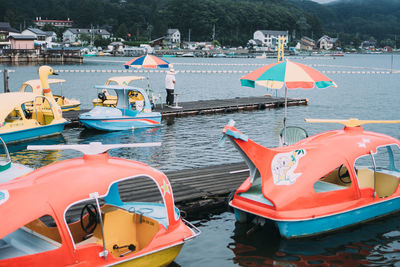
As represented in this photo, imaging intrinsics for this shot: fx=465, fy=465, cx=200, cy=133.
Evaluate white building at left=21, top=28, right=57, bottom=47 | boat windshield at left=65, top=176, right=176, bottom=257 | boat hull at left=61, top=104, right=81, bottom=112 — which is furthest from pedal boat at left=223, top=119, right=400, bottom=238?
white building at left=21, top=28, right=57, bottom=47

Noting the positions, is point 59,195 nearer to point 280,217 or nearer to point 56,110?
point 280,217

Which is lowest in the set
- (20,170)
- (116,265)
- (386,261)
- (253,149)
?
(386,261)

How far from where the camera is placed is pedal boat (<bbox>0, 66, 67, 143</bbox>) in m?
19.4

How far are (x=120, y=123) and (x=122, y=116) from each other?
14.7 inches

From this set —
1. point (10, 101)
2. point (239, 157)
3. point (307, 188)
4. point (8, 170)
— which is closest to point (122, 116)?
point (10, 101)

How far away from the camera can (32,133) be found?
20969 mm

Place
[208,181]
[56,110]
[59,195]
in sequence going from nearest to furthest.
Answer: [59,195] → [208,181] → [56,110]

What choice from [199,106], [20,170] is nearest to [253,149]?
[20,170]

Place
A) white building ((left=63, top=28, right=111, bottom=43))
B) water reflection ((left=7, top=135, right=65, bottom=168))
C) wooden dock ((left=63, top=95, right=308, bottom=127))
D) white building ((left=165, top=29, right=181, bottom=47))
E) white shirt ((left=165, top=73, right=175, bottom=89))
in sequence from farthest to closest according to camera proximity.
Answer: white building ((left=165, top=29, right=181, bottom=47))
white building ((left=63, top=28, right=111, bottom=43))
white shirt ((left=165, top=73, right=175, bottom=89))
wooden dock ((left=63, top=95, right=308, bottom=127))
water reflection ((left=7, top=135, right=65, bottom=168))

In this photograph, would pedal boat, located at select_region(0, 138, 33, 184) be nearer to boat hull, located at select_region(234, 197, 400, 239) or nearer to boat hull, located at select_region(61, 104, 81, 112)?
boat hull, located at select_region(234, 197, 400, 239)

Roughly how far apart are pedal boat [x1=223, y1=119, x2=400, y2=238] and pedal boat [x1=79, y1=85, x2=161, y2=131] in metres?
13.2

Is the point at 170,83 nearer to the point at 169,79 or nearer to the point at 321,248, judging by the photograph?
the point at 169,79

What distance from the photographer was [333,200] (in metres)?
10.5

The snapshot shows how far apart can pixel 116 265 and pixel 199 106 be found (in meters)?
23.8
